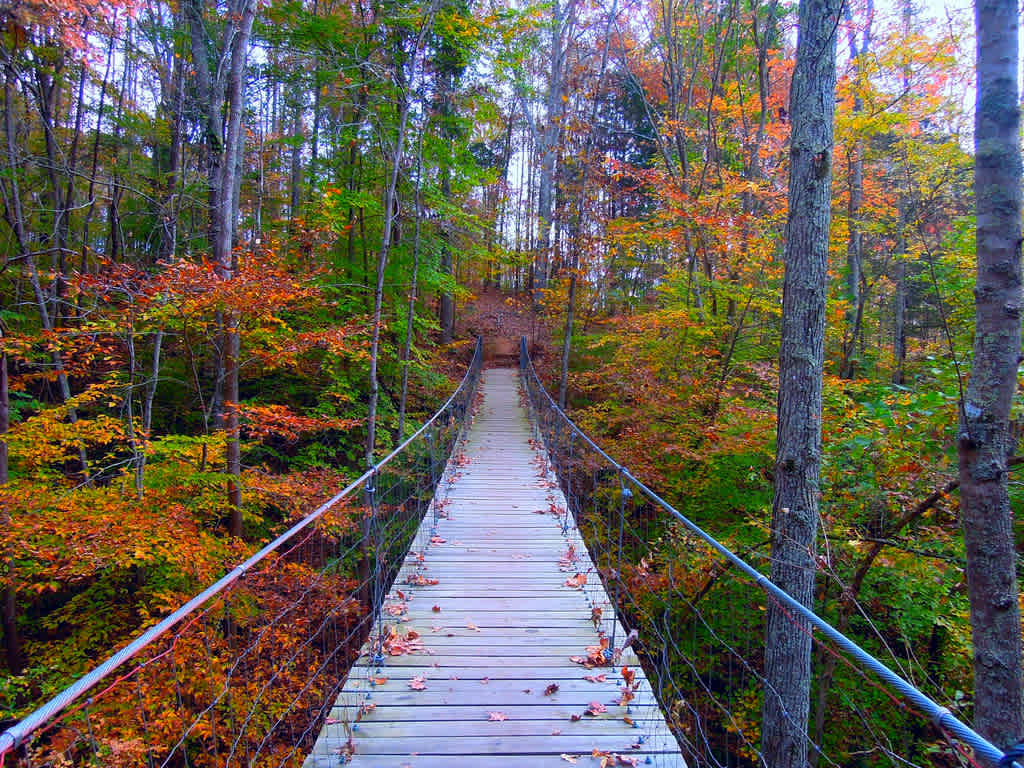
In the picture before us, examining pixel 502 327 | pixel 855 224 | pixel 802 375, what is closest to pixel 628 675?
pixel 802 375

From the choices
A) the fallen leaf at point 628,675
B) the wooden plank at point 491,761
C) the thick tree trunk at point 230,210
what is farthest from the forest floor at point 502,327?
the wooden plank at point 491,761

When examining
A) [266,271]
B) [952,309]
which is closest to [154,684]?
[266,271]

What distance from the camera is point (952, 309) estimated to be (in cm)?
755

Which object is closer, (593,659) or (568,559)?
(593,659)

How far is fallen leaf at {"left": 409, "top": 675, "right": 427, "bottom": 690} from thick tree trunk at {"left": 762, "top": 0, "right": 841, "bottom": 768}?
7.59 feet

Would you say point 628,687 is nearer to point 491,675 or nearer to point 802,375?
point 491,675

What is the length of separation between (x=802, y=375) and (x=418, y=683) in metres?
3.11

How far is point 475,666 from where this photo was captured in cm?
276

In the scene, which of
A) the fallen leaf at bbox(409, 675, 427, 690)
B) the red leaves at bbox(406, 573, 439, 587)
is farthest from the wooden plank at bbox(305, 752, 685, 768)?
the red leaves at bbox(406, 573, 439, 587)

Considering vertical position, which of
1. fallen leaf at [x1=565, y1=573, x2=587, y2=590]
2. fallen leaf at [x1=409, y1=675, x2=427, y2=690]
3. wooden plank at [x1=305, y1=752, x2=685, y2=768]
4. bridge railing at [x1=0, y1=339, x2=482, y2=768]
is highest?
fallen leaf at [x1=565, y1=573, x2=587, y2=590]

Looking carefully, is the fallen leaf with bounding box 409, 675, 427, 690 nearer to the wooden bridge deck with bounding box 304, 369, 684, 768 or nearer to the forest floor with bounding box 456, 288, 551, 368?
the wooden bridge deck with bounding box 304, 369, 684, 768

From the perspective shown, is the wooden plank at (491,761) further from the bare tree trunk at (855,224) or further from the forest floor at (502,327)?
the forest floor at (502,327)

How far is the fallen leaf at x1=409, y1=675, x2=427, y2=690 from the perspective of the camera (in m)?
2.56

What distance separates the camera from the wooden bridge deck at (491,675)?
218 centimetres
